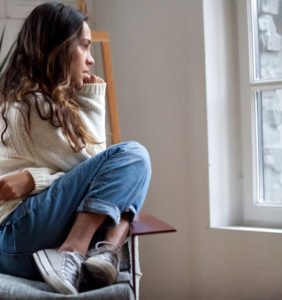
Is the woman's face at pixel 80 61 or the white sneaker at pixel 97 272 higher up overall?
the woman's face at pixel 80 61

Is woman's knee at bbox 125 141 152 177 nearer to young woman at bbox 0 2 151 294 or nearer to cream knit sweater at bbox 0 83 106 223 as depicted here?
young woman at bbox 0 2 151 294

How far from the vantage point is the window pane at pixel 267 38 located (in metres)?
2.01

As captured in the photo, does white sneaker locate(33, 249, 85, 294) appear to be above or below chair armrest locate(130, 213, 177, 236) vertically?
below

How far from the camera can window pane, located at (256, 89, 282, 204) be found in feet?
6.63

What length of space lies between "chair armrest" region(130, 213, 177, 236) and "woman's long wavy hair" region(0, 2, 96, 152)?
244 millimetres

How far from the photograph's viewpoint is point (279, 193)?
2033mm

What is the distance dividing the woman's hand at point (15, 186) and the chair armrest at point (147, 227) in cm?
27

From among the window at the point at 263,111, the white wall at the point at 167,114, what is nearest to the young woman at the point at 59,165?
the white wall at the point at 167,114

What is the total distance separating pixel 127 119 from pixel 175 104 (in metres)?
0.24

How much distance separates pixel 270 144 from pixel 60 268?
1.08 meters

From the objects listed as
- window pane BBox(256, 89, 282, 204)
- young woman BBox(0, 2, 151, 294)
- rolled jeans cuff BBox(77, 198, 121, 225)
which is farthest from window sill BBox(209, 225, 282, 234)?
rolled jeans cuff BBox(77, 198, 121, 225)

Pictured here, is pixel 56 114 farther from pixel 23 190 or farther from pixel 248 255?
pixel 248 255

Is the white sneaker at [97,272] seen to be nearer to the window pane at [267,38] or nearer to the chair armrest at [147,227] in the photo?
the chair armrest at [147,227]

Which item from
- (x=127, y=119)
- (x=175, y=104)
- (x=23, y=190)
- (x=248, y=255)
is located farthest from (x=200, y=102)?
(x=23, y=190)
